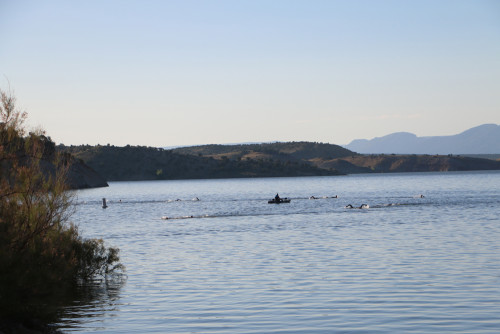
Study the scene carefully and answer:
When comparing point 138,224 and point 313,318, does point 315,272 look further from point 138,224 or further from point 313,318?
point 138,224

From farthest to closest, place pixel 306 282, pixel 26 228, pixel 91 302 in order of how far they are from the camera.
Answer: pixel 306 282 → pixel 91 302 → pixel 26 228

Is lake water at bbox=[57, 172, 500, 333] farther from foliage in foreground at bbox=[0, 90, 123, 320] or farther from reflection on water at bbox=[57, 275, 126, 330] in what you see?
foliage in foreground at bbox=[0, 90, 123, 320]

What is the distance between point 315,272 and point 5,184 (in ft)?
41.8

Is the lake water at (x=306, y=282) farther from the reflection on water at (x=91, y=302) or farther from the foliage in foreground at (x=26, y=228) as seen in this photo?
the foliage in foreground at (x=26, y=228)

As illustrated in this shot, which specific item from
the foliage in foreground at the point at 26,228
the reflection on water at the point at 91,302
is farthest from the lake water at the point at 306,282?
the foliage in foreground at the point at 26,228

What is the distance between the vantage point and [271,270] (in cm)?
2808

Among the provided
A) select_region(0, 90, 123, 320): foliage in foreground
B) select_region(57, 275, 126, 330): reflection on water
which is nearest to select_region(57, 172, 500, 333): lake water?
select_region(57, 275, 126, 330): reflection on water

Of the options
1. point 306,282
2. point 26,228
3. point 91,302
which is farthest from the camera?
point 306,282

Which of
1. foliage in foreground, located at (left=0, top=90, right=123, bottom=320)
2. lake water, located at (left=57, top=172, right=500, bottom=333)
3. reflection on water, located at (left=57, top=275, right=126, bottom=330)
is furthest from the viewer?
reflection on water, located at (left=57, top=275, right=126, bottom=330)

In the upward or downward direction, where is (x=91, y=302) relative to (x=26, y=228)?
downward

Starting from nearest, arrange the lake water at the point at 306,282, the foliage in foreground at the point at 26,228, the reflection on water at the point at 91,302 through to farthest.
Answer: the foliage in foreground at the point at 26,228, the lake water at the point at 306,282, the reflection on water at the point at 91,302

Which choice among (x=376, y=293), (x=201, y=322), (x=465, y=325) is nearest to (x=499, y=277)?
(x=376, y=293)

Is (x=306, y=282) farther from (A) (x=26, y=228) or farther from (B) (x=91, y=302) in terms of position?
(A) (x=26, y=228)

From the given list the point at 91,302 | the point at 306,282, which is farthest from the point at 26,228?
the point at 306,282
